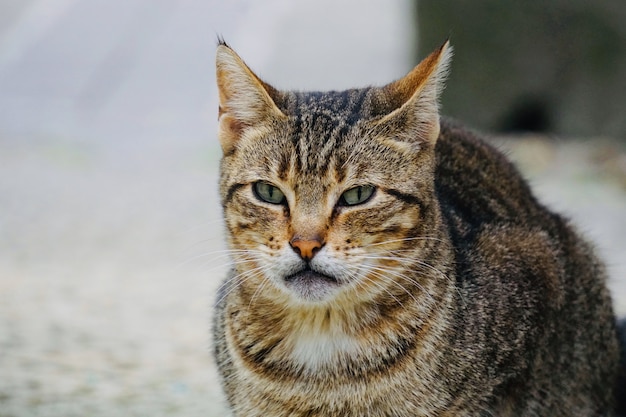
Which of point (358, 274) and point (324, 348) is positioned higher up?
point (358, 274)

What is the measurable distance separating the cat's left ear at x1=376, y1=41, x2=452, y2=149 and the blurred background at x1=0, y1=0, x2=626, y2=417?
87cm

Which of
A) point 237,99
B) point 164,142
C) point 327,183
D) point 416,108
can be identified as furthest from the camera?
point 164,142

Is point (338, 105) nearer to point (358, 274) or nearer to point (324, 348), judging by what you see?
point (358, 274)

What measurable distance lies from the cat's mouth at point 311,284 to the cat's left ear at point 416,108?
55cm

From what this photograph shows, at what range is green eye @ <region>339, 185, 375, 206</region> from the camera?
3.19 m

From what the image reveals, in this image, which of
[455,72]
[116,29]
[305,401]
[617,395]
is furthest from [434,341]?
[116,29]

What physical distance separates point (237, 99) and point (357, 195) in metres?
0.58

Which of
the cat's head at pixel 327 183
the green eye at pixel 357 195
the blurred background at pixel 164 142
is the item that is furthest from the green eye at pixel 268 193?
the blurred background at pixel 164 142

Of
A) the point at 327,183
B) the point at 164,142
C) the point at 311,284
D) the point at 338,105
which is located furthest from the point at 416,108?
the point at 164,142

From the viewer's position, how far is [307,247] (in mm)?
3049

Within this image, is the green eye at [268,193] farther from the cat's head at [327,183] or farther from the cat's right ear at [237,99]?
the cat's right ear at [237,99]

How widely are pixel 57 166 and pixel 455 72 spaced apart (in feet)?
13.3

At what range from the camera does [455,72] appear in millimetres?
9914

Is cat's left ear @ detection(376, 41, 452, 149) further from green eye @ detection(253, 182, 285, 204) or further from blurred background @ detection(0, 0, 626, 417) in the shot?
blurred background @ detection(0, 0, 626, 417)
